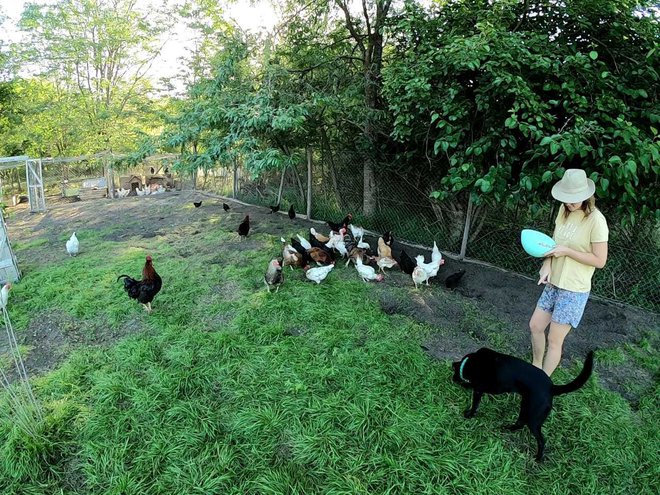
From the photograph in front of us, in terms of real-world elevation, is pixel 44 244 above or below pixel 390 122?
below

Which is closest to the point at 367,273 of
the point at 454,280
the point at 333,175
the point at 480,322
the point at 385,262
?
the point at 385,262

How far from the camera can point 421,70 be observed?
4.12 m

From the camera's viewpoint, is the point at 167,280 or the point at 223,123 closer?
the point at 167,280

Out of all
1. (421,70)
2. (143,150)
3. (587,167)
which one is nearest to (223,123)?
(143,150)

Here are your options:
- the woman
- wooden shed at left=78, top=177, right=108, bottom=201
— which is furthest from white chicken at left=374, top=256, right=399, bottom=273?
wooden shed at left=78, top=177, right=108, bottom=201

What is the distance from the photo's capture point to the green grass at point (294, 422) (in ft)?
7.18

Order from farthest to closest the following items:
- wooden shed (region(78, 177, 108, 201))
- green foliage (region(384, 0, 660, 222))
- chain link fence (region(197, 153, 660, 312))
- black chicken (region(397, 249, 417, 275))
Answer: wooden shed (region(78, 177, 108, 201))
black chicken (region(397, 249, 417, 275))
chain link fence (region(197, 153, 660, 312))
green foliage (region(384, 0, 660, 222))

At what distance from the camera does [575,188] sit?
2.42 meters

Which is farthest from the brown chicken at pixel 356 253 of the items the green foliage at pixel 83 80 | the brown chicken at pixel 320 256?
the green foliage at pixel 83 80

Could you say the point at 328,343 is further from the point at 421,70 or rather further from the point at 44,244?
the point at 44,244

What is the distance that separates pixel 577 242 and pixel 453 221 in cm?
382

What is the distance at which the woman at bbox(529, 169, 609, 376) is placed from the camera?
7.77 feet

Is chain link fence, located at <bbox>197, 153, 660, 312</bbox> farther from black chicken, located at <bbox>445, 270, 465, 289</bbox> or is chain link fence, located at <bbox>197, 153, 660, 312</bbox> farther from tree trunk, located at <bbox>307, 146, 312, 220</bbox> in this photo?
black chicken, located at <bbox>445, 270, 465, 289</bbox>

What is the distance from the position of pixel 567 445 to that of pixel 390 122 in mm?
5300
